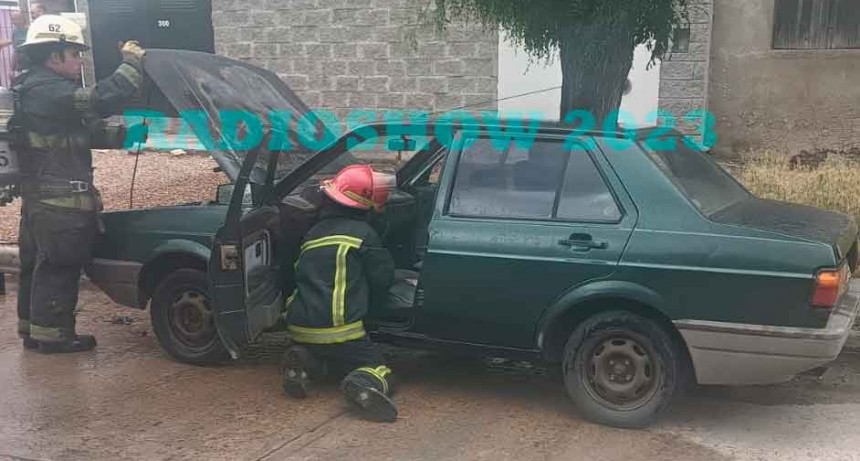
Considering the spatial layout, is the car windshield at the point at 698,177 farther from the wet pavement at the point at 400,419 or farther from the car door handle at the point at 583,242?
the wet pavement at the point at 400,419

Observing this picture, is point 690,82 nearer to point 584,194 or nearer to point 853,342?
point 853,342

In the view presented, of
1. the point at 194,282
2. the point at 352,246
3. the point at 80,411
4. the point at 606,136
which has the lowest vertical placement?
the point at 80,411

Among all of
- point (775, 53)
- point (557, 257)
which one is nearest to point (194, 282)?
point (557, 257)

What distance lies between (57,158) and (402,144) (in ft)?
6.89

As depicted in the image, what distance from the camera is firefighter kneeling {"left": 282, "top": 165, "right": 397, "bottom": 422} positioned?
424 centimetres

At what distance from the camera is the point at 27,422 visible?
4.21m

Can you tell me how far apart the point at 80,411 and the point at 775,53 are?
8321mm

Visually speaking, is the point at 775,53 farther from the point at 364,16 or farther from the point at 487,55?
the point at 364,16

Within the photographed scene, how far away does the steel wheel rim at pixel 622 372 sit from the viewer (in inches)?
156

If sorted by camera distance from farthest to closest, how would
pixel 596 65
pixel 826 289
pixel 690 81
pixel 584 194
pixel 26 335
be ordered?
pixel 690 81
pixel 596 65
pixel 26 335
pixel 584 194
pixel 826 289

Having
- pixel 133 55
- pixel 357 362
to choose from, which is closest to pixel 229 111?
pixel 133 55

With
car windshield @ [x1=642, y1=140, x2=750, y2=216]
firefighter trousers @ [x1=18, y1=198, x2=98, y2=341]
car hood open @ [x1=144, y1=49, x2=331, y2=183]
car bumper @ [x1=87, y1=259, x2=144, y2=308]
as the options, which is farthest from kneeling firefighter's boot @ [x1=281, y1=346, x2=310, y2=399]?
car windshield @ [x1=642, y1=140, x2=750, y2=216]

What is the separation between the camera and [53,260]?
514 centimetres

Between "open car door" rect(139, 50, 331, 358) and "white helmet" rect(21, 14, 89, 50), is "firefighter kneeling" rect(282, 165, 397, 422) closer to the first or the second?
"open car door" rect(139, 50, 331, 358)
